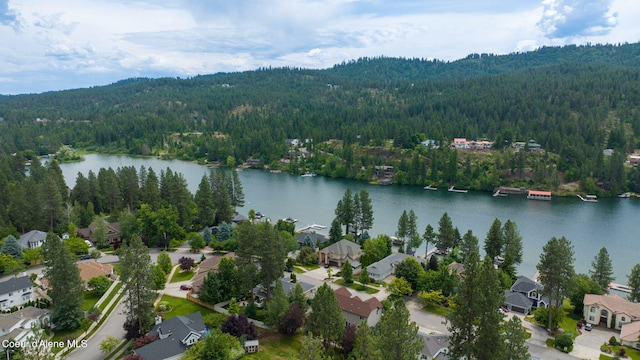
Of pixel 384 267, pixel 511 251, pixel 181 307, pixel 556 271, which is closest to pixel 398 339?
pixel 556 271

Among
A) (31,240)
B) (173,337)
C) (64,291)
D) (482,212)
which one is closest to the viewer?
(173,337)

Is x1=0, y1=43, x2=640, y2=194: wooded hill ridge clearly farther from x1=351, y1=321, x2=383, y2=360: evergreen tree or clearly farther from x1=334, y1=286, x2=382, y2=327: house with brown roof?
x1=351, y1=321, x2=383, y2=360: evergreen tree

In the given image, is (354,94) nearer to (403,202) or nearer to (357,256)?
(403,202)

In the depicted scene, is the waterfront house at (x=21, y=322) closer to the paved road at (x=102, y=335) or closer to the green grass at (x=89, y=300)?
the green grass at (x=89, y=300)

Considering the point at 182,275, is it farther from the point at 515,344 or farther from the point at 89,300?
the point at 515,344

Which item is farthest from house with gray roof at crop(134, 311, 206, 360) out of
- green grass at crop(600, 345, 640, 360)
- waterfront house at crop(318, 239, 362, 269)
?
→ green grass at crop(600, 345, 640, 360)

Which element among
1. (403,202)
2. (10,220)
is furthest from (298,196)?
(10,220)
